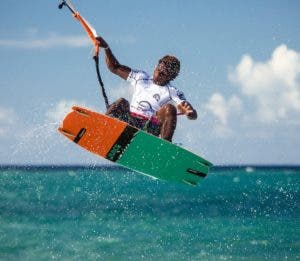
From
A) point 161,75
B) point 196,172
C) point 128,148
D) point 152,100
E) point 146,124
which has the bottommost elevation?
point 128,148

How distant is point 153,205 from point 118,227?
526 inches

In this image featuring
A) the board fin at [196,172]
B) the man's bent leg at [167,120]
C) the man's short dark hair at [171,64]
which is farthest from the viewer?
the board fin at [196,172]

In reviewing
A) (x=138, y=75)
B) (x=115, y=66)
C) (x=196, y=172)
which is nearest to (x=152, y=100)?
(x=138, y=75)

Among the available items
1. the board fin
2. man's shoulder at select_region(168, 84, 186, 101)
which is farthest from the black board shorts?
the board fin

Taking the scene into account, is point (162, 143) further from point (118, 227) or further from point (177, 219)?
point (177, 219)

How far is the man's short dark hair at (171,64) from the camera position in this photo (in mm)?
10953

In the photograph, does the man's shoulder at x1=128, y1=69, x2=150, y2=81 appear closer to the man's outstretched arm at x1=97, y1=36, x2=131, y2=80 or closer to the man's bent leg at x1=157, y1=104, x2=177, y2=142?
the man's outstretched arm at x1=97, y1=36, x2=131, y2=80

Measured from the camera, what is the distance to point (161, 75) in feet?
36.2

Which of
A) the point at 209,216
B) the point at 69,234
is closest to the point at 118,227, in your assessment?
the point at 69,234

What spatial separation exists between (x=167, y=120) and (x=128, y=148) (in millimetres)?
1074

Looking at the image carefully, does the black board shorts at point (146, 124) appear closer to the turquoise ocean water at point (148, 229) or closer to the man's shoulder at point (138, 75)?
the man's shoulder at point (138, 75)

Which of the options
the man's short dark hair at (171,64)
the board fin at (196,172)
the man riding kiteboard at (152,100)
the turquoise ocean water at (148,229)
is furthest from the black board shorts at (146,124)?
the turquoise ocean water at (148,229)

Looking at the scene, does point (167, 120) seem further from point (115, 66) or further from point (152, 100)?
point (115, 66)

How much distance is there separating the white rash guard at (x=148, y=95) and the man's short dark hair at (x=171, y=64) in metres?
0.26
